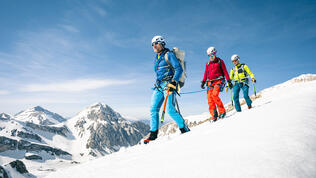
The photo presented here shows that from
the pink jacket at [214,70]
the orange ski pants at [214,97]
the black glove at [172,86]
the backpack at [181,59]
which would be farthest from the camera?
the pink jacket at [214,70]

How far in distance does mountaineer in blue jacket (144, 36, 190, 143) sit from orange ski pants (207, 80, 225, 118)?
245 cm

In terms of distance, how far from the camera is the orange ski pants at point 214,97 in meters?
7.89

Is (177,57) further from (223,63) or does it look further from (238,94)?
(238,94)

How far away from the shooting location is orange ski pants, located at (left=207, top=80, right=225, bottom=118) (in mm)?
7887

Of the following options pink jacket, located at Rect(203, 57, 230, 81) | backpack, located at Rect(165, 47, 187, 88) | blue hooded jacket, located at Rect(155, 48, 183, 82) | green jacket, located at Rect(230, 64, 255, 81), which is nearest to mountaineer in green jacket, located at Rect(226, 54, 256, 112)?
green jacket, located at Rect(230, 64, 255, 81)

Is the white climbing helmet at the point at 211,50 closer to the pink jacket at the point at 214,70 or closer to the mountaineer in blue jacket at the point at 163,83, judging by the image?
the pink jacket at the point at 214,70

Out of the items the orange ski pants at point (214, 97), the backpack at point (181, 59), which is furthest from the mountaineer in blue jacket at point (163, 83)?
the orange ski pants at point (214, 97)

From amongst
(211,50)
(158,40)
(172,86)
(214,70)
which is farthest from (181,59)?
(211,50)

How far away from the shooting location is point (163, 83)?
6176 millimetres

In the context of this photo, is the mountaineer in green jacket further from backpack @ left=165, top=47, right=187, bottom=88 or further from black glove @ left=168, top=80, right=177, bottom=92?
black glove @ left=168, top=80, right=177, bottom=92

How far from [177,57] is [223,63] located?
2946 millimetres

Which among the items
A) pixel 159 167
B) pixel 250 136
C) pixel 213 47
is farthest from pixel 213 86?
pixel 159 167

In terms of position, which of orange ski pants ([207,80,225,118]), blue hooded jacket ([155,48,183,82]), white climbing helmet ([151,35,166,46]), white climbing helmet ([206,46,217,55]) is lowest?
orange ski pants ([207,80,225,118])

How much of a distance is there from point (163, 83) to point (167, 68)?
52 cm
